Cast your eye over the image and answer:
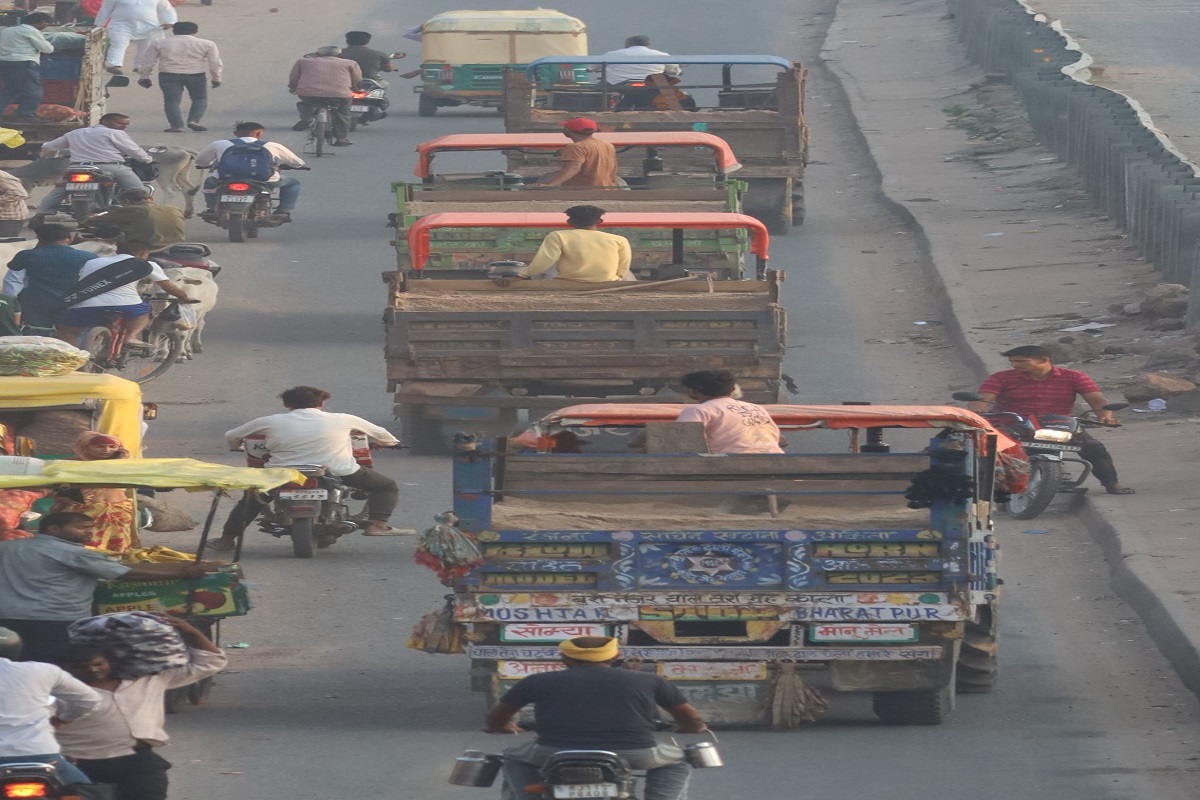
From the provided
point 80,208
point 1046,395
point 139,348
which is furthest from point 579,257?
point 80,208

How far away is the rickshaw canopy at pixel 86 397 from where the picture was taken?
12.8 metres

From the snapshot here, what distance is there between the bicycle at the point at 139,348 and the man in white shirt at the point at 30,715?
10274mm

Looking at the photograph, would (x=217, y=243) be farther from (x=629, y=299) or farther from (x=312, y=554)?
(x=312, y=554)

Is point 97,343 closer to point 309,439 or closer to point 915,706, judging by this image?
point 309,439

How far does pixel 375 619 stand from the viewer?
40.4 ft

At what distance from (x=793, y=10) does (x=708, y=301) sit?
28979 mm

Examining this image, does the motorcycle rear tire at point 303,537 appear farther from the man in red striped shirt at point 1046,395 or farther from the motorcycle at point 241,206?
the motorcycle at point 241,206

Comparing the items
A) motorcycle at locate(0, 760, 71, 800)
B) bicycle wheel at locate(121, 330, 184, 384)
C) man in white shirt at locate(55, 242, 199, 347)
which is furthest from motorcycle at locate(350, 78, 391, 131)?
motorcycle at locate(0, 760, 71, 800)

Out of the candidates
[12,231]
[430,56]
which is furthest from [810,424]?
[430,56]

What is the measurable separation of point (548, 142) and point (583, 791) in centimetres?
1471

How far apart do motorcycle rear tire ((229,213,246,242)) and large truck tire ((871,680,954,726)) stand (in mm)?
15227

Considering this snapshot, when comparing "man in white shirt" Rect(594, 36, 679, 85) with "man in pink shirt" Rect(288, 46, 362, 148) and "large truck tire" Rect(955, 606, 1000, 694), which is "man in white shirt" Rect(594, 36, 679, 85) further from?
"large truck tire" Rect(955, 606, 1000, 694)

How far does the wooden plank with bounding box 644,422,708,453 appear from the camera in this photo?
35.3 ft

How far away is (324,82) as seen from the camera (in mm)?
29734
